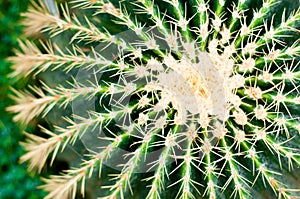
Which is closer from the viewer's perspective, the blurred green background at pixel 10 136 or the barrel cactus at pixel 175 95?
the barrel cactus at pixel 175 95

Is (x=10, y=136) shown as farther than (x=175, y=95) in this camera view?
Yes

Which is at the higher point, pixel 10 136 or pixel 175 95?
pixel 175 95

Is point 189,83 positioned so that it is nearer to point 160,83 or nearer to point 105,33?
point 160,83

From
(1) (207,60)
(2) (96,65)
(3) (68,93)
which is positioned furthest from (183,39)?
(3) (68,93)
